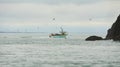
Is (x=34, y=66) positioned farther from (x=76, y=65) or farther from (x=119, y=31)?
(x=119, y=31)

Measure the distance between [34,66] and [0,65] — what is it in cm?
484

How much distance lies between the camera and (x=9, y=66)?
184 feet

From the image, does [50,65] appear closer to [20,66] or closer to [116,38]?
[20,66]

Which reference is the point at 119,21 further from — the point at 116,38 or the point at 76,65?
the point at 76,65

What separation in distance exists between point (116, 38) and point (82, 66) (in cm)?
11100

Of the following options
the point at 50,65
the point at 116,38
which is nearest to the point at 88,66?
the point at 50,65

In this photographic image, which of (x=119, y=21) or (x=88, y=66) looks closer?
(x=88, y=66)

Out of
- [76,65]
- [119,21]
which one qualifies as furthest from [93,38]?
[76,65]

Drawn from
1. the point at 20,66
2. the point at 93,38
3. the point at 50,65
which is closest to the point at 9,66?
the point at 20,66

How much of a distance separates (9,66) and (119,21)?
123 meters

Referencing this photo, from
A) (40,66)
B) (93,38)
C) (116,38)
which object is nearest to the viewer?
(40,66)

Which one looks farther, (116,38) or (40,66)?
(116,38)

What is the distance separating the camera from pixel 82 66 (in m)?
56.6

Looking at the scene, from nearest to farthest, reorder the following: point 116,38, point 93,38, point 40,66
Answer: point 40,66, point 116,38, point 93,38
